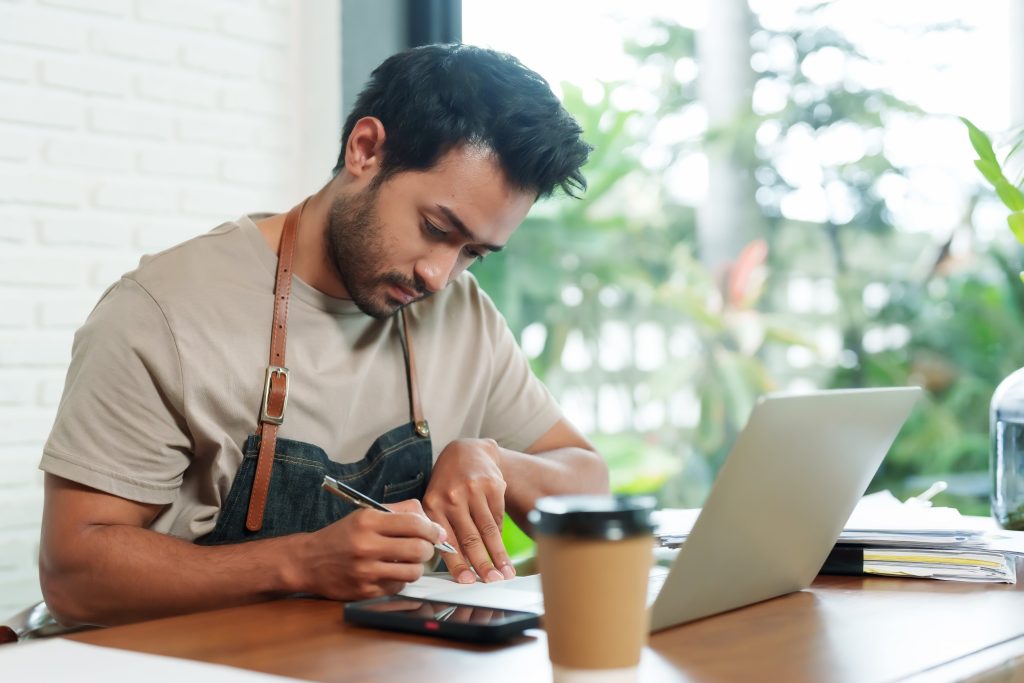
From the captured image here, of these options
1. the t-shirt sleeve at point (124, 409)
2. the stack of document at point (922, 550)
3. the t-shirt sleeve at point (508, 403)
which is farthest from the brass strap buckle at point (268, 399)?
the stack of document at point (922, 550)

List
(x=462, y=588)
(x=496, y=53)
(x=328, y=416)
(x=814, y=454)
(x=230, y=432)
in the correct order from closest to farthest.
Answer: (x=814, y=454), (x=462, y=588), (x=230, y=432), (x=328, y=416), (x=496, y=53)

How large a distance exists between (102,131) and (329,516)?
1520mm

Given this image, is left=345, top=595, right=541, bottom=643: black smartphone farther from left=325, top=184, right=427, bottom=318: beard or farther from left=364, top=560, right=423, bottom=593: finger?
left=325, top=184, right=427, bottom=318: beard

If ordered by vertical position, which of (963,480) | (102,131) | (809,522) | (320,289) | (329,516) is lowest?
(963,480)

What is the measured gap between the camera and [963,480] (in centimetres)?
301

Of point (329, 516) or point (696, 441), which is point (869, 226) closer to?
point (696, 441)

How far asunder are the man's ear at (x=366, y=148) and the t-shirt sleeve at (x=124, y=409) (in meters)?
0.40

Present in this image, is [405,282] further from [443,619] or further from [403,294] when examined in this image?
[443,619]

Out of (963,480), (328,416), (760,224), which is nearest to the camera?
(328,416)

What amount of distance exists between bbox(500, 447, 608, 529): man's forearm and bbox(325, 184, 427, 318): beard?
0.95 feet

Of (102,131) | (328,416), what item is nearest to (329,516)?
(328,416)

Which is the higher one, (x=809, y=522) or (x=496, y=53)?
(x=496, y=53)

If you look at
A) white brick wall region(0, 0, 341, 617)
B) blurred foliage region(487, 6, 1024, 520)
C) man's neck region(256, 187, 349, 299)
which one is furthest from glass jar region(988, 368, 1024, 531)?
white brick wall region(0, 0, 341, 617)

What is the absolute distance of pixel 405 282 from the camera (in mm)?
1747
